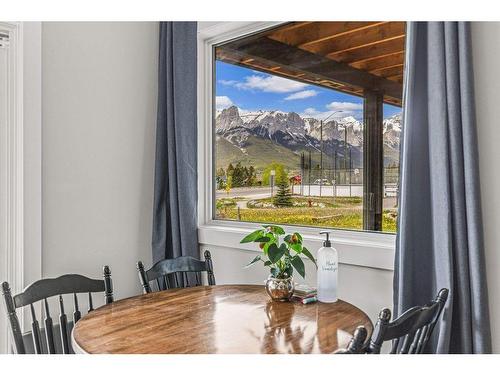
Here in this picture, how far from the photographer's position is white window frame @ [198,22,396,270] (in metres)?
1.97

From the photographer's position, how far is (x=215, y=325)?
1.55 metres

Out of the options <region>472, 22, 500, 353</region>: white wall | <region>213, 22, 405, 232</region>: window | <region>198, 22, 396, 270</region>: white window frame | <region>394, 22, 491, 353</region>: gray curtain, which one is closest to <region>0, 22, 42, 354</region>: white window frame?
<region>198, 22, 396, 270</region>: white window frame

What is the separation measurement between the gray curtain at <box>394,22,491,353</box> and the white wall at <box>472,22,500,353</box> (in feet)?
0.23

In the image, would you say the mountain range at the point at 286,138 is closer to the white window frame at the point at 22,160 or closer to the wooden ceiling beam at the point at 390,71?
the wooden ceiling beam at the point at 390,71

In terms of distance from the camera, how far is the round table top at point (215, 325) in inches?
53.7

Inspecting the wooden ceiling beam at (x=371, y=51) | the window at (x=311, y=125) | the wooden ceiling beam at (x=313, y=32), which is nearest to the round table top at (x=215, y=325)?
the window at (x=311, y=125)

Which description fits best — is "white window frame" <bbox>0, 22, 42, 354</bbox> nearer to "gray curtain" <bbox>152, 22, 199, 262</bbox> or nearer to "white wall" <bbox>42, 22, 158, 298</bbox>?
"white wall" <bbox>42, 22, 158, 298</bbox>

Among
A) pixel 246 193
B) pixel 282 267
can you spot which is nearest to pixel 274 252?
pixel 282 267

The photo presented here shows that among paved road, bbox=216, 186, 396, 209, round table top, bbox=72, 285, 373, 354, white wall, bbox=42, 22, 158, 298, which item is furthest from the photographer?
paved road, bbox=216, 186, 396, 209

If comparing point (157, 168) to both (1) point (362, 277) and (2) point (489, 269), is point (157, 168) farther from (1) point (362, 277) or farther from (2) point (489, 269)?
(2) point (489, 269)

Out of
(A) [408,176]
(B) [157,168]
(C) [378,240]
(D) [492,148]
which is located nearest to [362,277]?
(C) [378,240]

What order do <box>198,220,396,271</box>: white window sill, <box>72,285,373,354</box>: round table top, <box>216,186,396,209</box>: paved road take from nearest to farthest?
<box>72,285,373,354</box>: round table top
<box>198,220,396,271</box>: white window sill
<box>216,186,396,209</box>: paved road

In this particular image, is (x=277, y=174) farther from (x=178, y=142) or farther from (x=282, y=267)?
(x=282, y=267)

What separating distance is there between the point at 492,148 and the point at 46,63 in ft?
6.52
